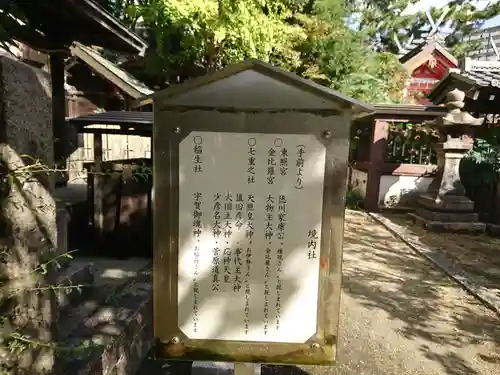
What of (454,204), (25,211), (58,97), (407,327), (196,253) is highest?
(58,97)

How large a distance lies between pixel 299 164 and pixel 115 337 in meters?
1.84

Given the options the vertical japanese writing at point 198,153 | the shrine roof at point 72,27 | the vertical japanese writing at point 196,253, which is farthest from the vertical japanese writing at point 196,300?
the shrine roof at point 72,27

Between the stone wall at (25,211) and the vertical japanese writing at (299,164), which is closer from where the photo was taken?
the stone wall at (25,211)

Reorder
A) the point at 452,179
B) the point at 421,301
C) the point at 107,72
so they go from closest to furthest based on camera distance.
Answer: the point at 421,301 < the point at 452,179 < the point at 107,72

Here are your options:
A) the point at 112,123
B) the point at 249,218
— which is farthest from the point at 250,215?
the point at 112,123

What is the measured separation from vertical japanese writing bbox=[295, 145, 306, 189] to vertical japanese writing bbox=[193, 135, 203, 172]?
0.46 m

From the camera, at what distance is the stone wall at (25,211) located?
1582 mm

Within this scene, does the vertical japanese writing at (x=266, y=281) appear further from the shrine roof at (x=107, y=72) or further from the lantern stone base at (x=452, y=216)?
the shrine roof at (x=107, y=72)

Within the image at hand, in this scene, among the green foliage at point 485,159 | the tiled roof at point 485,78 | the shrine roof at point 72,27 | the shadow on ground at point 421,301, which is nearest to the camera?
the shadow on ground at point 421,301

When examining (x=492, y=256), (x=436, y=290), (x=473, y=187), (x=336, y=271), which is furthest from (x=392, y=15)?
(x=336, y=271)

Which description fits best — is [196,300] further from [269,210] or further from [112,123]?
[112,123]

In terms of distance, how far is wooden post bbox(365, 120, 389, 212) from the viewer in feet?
34.0

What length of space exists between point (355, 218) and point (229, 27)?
6.03m

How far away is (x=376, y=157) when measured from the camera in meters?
10.4
